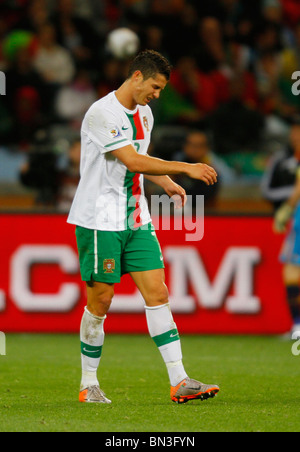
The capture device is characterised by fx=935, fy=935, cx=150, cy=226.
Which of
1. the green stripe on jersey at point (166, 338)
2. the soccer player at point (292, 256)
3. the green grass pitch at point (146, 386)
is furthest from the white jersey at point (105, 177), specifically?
the soccer player at point (292, 256)

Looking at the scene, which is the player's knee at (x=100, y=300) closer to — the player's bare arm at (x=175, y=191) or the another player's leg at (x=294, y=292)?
the player's bare arm at (x=175, y=191)

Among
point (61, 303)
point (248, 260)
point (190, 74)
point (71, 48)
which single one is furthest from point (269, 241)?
point (71, 48)

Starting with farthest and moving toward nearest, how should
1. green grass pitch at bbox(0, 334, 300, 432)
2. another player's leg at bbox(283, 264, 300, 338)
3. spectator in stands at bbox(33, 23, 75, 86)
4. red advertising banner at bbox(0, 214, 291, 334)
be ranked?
spectator in stands at bbox(33, 23, 75, 86), red advertising banner at bbox(0, 214, 291, 334), another player's leg at bbox(283, 264, 300, 338), green grass pitch at bbox(0, 334, 300, 432)

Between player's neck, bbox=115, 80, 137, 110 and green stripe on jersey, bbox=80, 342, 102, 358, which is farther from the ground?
player's neck, bbox=115, 80, 137, 110

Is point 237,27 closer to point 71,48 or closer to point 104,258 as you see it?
point 71,48

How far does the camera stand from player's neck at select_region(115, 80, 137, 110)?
5762 mm

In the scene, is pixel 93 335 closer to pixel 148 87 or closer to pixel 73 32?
pixel 148 87

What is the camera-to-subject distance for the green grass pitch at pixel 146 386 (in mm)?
4953

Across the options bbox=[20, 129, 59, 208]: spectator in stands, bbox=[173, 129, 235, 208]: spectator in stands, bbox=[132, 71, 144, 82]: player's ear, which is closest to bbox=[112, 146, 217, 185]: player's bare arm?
bbox=[132, 71, 144, 82]: player's ear

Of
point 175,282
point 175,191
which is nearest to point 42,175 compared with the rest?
point 175,282

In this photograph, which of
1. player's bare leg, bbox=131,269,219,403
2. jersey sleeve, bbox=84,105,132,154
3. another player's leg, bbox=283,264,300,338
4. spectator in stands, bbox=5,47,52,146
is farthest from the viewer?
spectator in stands, bbox=5,47,52,146

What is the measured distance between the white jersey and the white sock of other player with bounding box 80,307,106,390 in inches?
22.9

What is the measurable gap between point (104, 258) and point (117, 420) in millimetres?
1128

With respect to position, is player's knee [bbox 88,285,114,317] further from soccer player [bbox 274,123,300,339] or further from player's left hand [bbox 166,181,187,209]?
soccer player [bbox 274,123,300,339]
